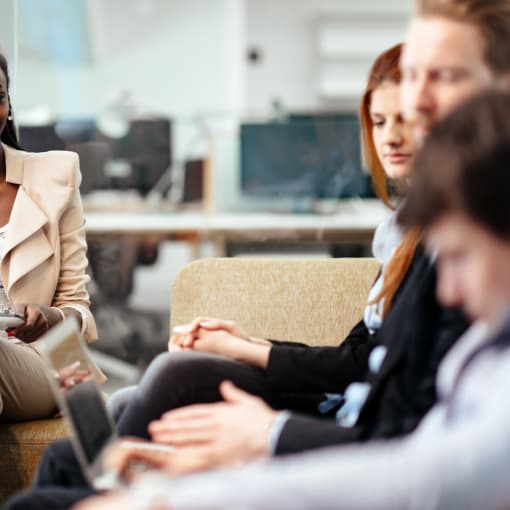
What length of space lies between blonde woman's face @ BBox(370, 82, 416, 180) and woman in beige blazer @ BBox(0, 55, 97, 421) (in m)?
0.77

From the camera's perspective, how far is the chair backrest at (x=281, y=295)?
6.60 ft

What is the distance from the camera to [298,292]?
6.66 ft

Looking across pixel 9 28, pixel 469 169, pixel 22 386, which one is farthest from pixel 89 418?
pixel 9 28

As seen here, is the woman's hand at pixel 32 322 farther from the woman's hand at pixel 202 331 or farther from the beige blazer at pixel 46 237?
the woman's hand at pixel 202 331

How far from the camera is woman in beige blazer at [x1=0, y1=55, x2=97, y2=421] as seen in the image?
1905mm

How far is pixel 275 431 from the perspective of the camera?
1.11 meters

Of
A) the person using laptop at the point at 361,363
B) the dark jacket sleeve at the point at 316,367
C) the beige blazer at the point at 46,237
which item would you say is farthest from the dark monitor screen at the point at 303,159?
the dark jacket sleeve at the point at 316,367

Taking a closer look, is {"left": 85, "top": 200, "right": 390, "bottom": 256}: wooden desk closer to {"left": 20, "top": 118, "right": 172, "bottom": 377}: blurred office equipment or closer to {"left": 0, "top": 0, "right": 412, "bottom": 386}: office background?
{"left": 20, "top": 118, "right": 172, "bottom": 377}: blurred office equipment

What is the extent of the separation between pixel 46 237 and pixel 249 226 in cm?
246

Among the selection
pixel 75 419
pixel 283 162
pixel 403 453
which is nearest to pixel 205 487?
pixel 403 453

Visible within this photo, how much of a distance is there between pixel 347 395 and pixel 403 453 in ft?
1.94

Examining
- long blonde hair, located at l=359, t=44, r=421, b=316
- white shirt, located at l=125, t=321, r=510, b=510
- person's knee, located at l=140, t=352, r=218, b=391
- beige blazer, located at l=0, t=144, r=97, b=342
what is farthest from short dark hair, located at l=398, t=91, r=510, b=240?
beige blazer, located at l=0, t=144, r=97, b=342

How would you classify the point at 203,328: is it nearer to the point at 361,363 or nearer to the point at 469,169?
the point at 361,363

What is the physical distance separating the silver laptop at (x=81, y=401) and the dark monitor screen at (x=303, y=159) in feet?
10.3
